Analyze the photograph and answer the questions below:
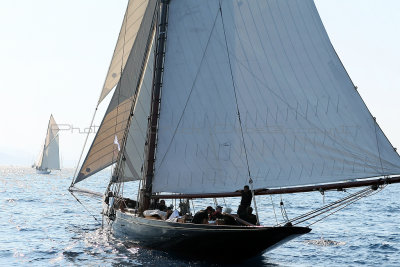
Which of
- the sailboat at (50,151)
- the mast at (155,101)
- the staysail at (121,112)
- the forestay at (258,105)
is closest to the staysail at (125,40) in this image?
the staysail at (121,112)

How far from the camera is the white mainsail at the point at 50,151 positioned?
144 m

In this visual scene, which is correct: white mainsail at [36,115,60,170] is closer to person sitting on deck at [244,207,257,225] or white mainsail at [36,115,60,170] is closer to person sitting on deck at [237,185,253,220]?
person sitting on deck at [237,185,253,220]

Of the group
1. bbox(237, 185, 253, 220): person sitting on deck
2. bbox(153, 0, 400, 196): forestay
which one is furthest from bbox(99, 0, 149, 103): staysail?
bbox(237, 185, 253, 220): person sitting on deck

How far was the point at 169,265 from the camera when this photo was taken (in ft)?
66.5

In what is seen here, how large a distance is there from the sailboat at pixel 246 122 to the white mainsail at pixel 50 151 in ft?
405

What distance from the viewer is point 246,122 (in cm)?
2131

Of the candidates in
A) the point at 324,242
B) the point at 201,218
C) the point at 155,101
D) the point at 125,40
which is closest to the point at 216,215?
the point at 201,218

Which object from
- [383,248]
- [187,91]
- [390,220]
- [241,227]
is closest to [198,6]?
[187,91]

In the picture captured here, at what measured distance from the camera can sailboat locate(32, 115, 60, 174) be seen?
14388 cm

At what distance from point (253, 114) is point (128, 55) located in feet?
31.3

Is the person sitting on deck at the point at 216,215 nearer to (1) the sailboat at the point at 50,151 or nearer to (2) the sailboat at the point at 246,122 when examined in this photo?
(2) the sailboat at the point at 246,122

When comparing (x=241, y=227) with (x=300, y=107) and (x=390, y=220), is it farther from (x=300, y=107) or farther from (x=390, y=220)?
(x=390, y=220)

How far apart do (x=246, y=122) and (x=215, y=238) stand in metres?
4.60

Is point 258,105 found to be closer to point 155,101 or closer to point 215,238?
point 155,101
